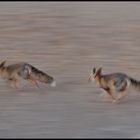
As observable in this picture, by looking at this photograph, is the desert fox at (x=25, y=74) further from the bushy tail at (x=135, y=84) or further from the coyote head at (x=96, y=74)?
the bushy tail at (x=135, y=84)

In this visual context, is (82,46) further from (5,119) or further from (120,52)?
(5,119)

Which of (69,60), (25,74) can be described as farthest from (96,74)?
(69,60)

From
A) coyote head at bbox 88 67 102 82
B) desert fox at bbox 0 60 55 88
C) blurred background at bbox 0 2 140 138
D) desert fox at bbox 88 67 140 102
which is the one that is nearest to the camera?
blurred background at bbox 0 2 140 138

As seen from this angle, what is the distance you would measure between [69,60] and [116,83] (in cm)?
301

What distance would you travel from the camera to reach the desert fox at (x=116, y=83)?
12.4m

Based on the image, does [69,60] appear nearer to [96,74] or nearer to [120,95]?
[96,74]

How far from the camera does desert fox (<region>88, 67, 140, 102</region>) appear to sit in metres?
12.4

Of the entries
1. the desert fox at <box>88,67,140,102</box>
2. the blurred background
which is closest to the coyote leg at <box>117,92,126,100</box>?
the desert fox at <box>88,67,140,102</box>

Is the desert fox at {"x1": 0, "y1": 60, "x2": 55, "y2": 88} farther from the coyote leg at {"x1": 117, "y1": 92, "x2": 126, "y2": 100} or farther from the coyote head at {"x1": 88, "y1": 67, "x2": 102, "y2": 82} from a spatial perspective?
the coyote leg at {"x1": 117, "y1": 92, "x2": 126, "y2": 100}

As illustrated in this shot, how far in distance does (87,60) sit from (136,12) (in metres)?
3.95

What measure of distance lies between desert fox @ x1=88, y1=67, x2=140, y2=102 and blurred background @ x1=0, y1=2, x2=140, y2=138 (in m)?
0.21

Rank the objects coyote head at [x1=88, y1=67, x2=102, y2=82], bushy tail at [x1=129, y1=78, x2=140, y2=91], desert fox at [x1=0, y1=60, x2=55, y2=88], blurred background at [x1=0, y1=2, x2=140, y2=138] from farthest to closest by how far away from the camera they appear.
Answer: desert fox at [x1=0, y1=60, x2=55, y2=88]
coyote head at [x1=88, y1=67, x2=102, y2=82]
bushy tail at [x1=129, y1=78, x2=140, y2=91]
blurred background at [x1=0, y1=2, x2=140, y2=138]

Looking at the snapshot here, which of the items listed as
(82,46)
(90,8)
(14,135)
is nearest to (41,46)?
(82,46)

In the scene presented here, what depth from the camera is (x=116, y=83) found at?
12344 millimetres
